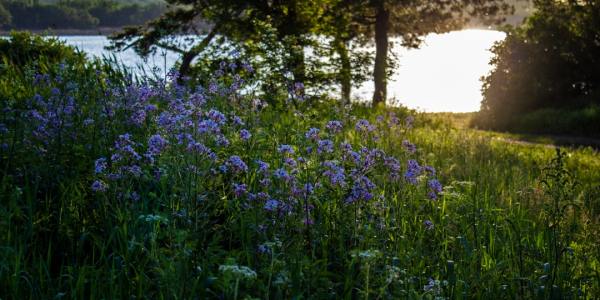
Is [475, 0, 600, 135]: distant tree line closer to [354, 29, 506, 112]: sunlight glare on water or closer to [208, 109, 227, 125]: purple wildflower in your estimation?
[354, 29, 506, 112]: sunlight glare on water

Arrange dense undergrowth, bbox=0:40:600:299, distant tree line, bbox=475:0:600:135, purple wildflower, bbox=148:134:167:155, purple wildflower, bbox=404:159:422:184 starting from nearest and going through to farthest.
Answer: dense undergrowth, bbox=0:40:600:299, purple wildflower, bbox=148:134:167:155, purple wildflower, bbox=404:159:422:184, distant tree line, bbox=475:0:600:135

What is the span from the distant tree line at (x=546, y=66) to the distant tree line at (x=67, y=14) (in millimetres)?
43889

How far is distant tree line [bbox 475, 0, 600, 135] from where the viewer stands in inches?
1041

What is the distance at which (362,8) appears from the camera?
2361 centimetres

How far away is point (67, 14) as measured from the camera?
240ft

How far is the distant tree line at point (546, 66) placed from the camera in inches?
1041

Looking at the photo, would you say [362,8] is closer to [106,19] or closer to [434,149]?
[434,149]

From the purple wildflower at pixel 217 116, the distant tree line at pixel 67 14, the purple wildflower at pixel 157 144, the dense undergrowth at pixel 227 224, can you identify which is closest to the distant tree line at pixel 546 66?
the dense undergrowth at pixel 227 224

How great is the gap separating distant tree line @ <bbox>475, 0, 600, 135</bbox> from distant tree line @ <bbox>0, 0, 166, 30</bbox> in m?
43.9

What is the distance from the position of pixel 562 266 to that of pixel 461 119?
24.7m

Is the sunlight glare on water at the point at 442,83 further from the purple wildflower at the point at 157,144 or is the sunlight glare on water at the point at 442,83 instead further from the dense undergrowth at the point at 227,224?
the purple wildflower at the point at 157,144

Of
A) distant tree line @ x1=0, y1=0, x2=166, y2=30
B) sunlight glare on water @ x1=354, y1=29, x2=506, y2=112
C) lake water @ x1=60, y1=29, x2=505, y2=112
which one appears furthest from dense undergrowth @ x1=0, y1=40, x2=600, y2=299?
distant tree line @ x1=0, y1=0, x2=166, y2=30

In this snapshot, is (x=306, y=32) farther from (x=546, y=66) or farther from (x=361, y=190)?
(x=546, y=66)

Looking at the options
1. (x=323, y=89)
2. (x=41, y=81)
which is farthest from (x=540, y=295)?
(x=323, y=89)
